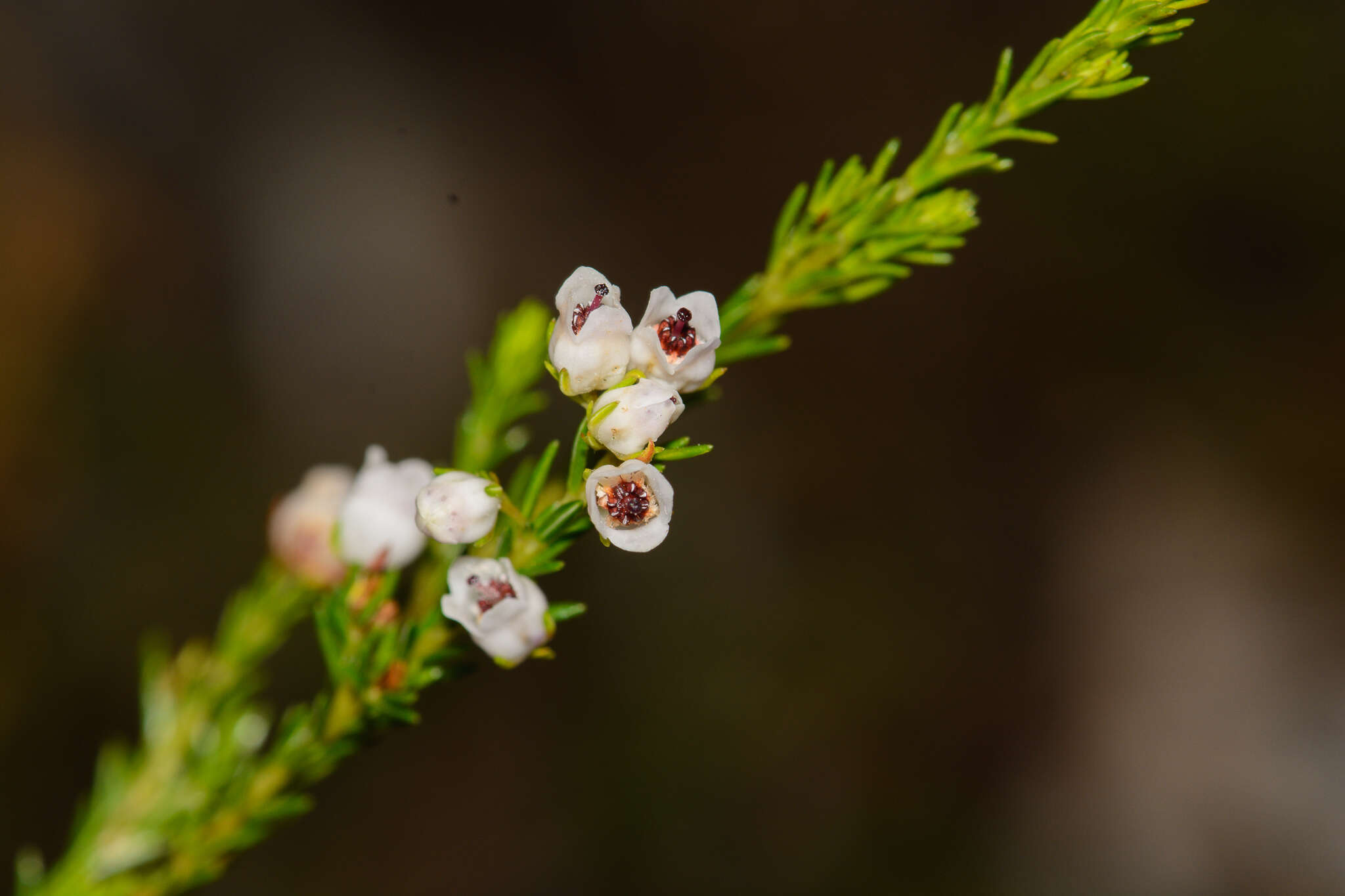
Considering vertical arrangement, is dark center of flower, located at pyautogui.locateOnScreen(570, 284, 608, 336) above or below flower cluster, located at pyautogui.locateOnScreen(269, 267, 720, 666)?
above

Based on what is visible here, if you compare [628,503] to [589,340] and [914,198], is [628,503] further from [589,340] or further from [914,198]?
[914,198]

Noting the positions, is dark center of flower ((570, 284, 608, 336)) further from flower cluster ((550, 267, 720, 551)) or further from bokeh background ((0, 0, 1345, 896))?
bokeh background ((0, 0, 1345, 896))

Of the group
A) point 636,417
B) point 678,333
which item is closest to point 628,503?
point 636,417

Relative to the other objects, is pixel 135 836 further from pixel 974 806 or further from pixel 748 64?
pixel 748 64

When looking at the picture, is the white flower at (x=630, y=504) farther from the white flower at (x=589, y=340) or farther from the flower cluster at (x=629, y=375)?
the white flower at (x=589, y=340)

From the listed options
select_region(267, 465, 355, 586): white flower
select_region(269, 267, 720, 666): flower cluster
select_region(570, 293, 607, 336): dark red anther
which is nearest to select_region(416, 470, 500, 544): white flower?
select_region(269, 267, 720, 666): flower cluster

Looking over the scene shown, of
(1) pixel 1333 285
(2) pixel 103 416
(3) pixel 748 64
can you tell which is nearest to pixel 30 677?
(2) pixel 103 416

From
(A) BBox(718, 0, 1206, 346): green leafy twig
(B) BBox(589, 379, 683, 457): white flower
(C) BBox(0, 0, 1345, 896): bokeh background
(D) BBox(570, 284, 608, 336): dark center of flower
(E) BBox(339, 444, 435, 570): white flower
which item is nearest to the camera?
(B) BBox(589, 379, 683, 457): white flower

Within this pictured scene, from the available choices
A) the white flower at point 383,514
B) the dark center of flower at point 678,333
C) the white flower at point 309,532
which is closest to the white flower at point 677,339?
the dark center of flower at point 678,333
